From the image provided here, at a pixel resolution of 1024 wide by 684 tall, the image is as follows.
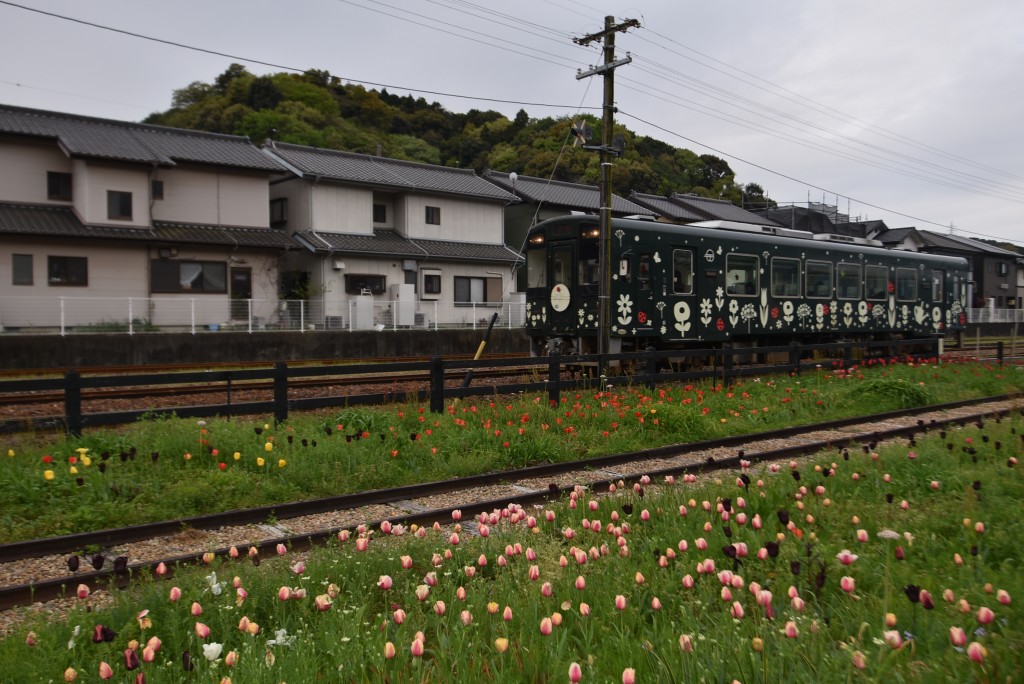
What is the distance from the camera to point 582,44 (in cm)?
1573

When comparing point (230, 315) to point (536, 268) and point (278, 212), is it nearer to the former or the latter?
point (278, 212)

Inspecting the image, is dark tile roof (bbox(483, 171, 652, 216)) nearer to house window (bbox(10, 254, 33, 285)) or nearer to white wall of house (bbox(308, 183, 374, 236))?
white wall of house (bbox(308, 183, 374, 236))

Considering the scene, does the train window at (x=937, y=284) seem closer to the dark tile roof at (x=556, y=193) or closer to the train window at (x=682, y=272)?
the train window at (x=682, y=272)

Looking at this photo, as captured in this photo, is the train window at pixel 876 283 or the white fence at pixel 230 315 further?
the train window at pixel 876 283

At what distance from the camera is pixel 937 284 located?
2473 cm

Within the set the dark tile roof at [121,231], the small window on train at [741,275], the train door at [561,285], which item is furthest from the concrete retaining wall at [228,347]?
the small window on train at [741,275]

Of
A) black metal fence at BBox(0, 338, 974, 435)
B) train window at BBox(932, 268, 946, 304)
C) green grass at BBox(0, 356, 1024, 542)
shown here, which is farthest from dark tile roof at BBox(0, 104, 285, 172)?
train window at BBox(932, 268, 946, 304)

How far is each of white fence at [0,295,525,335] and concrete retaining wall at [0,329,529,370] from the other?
0.69 metres

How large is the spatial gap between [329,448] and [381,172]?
1036 inches

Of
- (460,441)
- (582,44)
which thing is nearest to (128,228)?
(582,44)

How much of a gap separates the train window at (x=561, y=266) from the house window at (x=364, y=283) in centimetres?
1409

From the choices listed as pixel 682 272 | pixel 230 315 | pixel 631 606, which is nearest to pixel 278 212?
pixel 230 315

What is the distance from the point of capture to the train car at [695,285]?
50.8ft

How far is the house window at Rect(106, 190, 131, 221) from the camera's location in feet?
80.1
